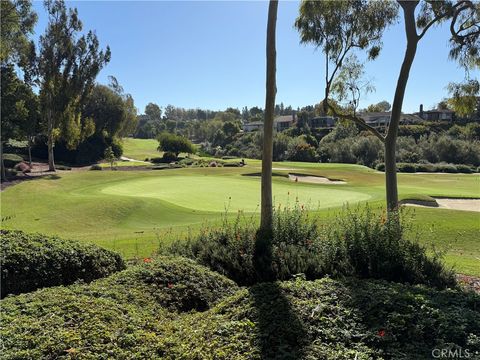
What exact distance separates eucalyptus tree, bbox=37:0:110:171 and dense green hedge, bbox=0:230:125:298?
37.1 m

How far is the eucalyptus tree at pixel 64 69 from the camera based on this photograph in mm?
38094

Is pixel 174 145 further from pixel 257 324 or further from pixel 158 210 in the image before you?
pixel 257 324

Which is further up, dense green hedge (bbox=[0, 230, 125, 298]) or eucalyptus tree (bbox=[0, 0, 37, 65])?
eucalyptus tree (bbox=[0, 0, 37, 65])

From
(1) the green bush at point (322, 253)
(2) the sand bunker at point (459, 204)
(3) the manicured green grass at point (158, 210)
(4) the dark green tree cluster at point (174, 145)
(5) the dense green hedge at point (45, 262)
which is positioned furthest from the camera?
(4) the dark green tree cluster at point (174, 145)

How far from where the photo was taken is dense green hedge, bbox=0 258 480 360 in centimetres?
360

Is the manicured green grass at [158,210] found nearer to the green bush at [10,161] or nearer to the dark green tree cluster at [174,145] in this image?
the green bush at [10,161]

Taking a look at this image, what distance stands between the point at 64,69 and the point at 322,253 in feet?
132

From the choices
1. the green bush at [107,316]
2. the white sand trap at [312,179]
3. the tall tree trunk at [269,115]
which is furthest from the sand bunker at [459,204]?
the green bush at [107,316]

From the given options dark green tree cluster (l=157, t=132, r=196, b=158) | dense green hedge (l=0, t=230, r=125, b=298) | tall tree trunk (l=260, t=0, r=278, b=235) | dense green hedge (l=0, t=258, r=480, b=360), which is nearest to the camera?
dense green hedge (l=0, t=258, r=480, b=360)

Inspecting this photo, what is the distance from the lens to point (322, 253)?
7598 millimetres

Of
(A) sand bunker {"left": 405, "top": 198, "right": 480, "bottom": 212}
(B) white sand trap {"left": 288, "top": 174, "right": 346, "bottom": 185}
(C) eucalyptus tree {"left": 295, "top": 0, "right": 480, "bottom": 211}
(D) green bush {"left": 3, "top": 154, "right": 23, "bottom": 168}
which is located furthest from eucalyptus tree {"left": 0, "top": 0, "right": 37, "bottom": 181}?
(A) sand bunker {"left": 405, "top": 198, "right": 480, "bottom": 212}

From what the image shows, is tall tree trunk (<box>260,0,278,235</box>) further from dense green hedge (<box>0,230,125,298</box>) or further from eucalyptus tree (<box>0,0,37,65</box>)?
eucalyptus tree (<box>0,0,37,65</box>)

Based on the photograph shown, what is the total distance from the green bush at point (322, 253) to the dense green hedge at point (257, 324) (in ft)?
5.98

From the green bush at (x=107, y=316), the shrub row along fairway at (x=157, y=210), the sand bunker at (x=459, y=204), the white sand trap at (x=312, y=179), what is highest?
the green bush at (x=107, y=316)
